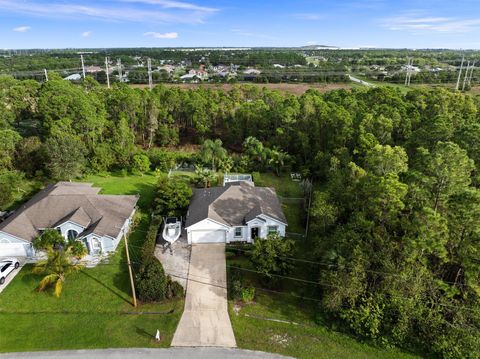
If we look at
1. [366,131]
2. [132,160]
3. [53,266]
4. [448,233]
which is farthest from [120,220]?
[366,131]

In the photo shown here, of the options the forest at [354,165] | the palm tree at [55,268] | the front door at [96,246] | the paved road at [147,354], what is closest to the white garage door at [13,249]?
the palm tree at [55,268]

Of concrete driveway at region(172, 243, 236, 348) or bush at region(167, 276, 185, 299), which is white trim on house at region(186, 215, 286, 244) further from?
bush at region(167, 276, 185, 299)

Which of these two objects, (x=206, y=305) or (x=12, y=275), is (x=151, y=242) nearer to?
(x=206, y=305)

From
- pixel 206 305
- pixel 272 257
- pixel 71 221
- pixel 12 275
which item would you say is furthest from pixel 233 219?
pixel 12 275

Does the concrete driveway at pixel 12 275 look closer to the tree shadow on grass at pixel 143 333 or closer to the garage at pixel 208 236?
the tree shadow on grass at pixel 143 333

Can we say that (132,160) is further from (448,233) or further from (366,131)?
(448,233)


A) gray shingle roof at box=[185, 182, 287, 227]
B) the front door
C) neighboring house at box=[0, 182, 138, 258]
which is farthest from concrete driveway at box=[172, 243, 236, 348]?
the front door
